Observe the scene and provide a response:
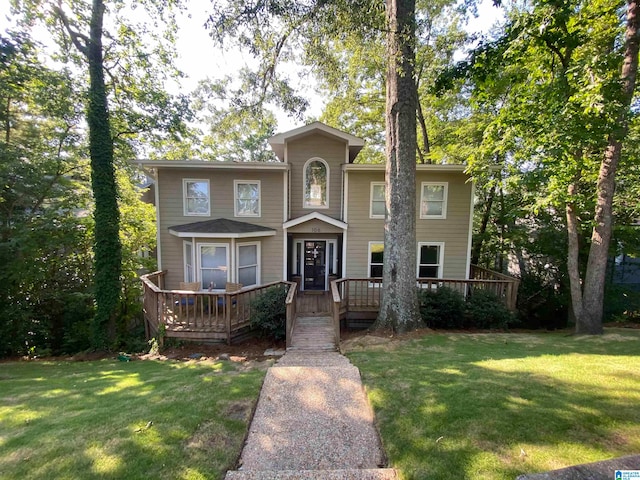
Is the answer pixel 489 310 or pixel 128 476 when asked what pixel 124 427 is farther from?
pixel 489 310

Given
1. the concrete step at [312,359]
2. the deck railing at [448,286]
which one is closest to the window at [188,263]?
the deck railing at [448,286]

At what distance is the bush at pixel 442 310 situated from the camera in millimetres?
8559

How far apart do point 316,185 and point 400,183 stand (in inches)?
176

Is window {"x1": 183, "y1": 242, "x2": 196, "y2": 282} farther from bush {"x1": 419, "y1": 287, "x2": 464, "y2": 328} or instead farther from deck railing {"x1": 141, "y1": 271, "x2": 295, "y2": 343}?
bush {"x1": 419, "y1": 287, "x2": 464, "y2": 328}

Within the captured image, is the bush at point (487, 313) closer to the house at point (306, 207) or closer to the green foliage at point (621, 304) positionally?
the house at point (306, 207)

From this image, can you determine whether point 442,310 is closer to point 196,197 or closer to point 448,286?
point 448,286

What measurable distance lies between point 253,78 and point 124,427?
30.3 ft

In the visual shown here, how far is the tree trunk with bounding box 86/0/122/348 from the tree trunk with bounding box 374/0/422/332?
8306mm

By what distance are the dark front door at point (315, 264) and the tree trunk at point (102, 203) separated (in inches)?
257

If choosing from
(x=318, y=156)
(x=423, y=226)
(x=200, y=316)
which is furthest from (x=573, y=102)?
(x=200, y=316)

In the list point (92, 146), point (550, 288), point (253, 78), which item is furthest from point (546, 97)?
point (92, 146)

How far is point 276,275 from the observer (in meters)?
10.9

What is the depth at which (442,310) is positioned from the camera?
8578mm

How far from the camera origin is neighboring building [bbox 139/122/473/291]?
34.5 ft
